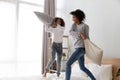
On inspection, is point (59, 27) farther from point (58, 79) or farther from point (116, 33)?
point (116, 33)

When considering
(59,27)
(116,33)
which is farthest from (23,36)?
(116,33)

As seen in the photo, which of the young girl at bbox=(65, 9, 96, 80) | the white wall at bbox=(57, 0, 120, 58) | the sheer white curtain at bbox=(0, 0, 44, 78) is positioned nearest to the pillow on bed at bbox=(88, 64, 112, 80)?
the white wall at bbox=(57, 0, 120, 58)

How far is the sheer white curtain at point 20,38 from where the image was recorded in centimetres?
498

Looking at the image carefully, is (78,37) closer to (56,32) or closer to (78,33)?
(78,33)

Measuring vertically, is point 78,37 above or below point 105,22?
below

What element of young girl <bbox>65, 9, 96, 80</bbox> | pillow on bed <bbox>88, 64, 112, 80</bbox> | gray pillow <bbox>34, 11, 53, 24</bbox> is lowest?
pillow on bed <bbox>88, 64, 112, 80</bbox>

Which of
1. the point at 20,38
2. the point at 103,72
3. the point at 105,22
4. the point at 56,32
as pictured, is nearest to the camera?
the point at 56,32

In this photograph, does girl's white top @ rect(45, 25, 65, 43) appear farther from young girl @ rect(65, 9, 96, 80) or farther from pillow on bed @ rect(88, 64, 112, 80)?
pillow on bed @ rect(88, 64, 112, 80)

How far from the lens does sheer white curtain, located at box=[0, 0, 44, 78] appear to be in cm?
498

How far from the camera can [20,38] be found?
522 cm

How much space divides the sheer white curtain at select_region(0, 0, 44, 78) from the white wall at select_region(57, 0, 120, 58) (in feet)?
3.85

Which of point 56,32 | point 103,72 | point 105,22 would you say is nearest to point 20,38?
point 56,32

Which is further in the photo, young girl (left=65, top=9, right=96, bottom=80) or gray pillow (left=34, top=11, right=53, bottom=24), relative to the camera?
gray pillow (left=34, top=11, right=53, bottom=24)

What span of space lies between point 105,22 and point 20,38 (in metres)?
1.94
